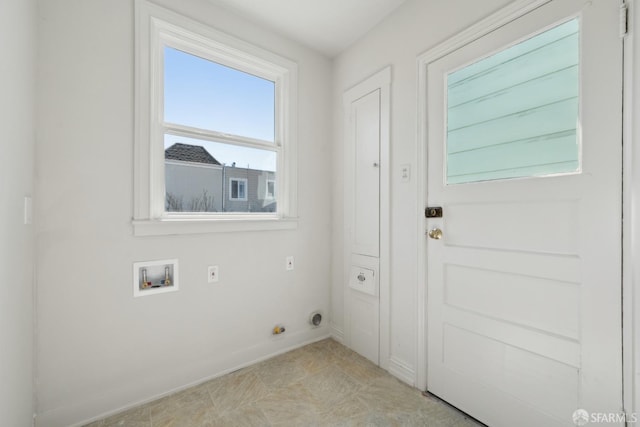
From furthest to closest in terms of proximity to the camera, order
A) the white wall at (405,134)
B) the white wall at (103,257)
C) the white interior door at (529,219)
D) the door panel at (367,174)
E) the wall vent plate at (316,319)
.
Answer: the wall vent plate at (316,319)
the door panel at (367,174)
the white wall at (405,134)
the white wall at (103,257)
the white interior door at (529,219)

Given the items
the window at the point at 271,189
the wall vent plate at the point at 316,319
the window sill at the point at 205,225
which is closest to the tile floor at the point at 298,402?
the wall vent plate at the point at 316,319

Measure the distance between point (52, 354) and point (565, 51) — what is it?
295cm

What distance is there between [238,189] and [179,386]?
56.0 inches

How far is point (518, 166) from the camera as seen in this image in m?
1.39

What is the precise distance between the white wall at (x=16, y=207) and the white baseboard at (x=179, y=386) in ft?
0.64

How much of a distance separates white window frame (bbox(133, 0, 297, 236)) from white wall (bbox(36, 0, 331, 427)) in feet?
0.21

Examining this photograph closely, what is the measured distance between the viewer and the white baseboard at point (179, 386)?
1.48 metres

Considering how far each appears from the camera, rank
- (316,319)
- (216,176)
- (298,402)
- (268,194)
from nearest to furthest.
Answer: (298,402) → (216,176) → (268,194) → (316,319)

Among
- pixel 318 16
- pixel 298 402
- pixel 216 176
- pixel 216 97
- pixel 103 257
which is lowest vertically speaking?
pixel 298 402

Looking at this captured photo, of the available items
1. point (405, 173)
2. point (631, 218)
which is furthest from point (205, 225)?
point (631, 218)

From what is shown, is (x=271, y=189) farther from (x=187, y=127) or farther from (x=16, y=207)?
(x=16, y=207)

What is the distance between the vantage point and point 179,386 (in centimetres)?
182

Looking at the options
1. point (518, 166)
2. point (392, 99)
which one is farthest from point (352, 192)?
point (518, 166)

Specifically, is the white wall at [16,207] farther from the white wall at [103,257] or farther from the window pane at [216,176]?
the window pane at [216,176]
